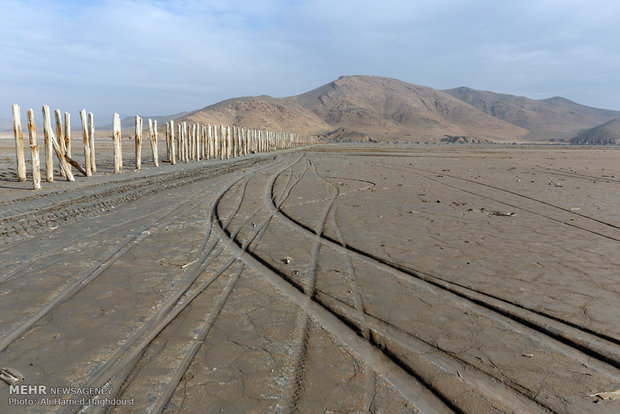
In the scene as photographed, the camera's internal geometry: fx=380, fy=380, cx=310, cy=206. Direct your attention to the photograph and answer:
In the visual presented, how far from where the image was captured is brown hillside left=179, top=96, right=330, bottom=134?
3691 inches

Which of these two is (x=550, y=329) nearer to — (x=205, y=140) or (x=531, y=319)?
(x=531, y=319)

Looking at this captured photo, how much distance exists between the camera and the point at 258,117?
323 feet

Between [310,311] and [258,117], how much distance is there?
98.7 meters

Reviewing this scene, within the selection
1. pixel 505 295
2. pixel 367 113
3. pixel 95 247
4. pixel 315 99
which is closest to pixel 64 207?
pixel 95 247

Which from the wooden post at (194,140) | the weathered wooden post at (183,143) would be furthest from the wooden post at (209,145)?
the weathered wooden post at (183,143)

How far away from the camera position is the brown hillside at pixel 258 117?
308 ft

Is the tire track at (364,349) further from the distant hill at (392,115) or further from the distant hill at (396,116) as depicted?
the distant hill at (392,115)

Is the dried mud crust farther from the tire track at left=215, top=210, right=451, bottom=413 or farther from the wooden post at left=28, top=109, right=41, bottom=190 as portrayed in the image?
the tire track at left=215, top=210, right=451, bottom=413

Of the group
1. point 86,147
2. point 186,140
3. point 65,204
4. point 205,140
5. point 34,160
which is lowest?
point 65,204

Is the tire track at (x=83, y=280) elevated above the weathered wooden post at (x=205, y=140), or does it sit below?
below

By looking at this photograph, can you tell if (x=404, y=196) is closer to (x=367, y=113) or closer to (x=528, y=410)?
(x=528, y=410)

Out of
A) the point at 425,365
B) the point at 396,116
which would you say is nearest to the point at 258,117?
the point at 396,116

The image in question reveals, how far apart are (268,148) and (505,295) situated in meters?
35.5

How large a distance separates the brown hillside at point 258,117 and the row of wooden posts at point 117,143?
2203 inches
